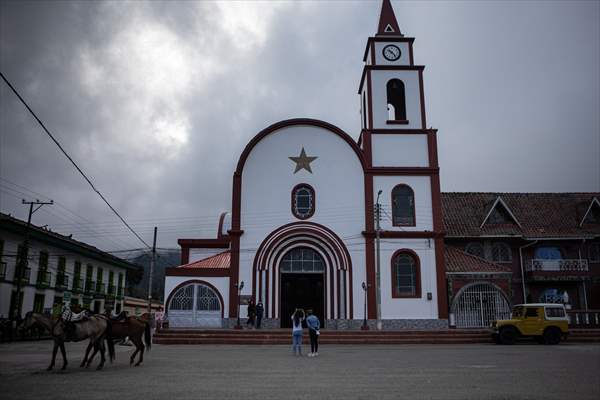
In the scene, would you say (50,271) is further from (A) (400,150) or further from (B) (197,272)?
(A) (400,150)

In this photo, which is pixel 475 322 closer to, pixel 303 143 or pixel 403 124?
pixel 403 124

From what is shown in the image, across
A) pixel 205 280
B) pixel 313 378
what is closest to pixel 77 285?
pixel 205 280

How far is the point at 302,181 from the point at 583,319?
16.6 meters

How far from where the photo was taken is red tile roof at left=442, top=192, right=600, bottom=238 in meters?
31.4

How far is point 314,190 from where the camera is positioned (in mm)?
27281

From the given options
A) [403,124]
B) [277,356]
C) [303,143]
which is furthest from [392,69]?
[277,356]

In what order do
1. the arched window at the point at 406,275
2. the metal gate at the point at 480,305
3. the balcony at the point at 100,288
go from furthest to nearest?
1. the balcony at the point at 100,288
2. the metal gate at the point at 480,305
3. the arched window at the point at 406,275

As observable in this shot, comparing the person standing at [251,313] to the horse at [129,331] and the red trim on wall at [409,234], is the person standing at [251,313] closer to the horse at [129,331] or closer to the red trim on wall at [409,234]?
the red trim on wall at [409,234]

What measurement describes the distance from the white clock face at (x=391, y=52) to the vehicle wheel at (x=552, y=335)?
16.8m

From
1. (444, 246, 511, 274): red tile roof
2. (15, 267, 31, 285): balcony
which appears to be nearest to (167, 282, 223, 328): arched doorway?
(15, 267, 31, 285): balcony

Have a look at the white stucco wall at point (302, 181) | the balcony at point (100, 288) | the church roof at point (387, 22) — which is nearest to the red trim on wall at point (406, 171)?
the white stucco wall at point (302, 181)

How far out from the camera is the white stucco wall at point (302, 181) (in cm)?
2661

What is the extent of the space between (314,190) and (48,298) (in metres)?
21.6

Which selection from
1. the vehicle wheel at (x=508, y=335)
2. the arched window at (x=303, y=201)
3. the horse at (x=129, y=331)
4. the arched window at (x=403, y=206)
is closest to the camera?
the horse at (x=129, y=331)
